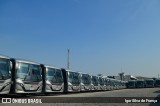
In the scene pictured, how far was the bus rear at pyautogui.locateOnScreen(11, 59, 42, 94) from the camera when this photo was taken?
19625 mm

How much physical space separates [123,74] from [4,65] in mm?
111965

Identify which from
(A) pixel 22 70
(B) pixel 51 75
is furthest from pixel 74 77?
(A) pixel 22 70

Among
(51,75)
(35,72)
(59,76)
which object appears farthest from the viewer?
(59,76)

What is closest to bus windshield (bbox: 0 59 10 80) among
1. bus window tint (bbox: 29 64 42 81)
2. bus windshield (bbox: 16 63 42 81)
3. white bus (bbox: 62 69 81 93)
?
bus windshield (bbox: 16 63 42 81)

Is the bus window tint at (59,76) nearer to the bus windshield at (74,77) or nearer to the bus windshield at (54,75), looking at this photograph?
the bus windshield at (54,75)

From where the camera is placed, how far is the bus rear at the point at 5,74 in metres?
17.8

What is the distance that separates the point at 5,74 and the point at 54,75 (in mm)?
8619

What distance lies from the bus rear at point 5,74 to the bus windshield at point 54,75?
6439 millimetres

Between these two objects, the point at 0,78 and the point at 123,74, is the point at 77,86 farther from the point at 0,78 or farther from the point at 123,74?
the point at 123,74

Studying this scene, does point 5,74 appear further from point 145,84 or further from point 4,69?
point 145,84

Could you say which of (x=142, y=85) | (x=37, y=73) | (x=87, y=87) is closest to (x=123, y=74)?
(x=142, y=85)

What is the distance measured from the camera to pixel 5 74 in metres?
18.4

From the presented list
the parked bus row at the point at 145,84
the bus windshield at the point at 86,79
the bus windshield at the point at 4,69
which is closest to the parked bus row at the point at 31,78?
the bus windshield at the point at 4,69

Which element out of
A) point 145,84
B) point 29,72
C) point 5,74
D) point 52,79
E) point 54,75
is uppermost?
point 29,72
